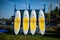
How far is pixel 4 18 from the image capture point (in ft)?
9.74

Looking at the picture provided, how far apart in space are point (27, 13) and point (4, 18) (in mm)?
410

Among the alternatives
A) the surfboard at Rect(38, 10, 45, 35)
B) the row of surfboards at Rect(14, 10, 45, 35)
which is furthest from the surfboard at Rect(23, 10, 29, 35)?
the surfboard at Rect(38, 10, 45, 35)

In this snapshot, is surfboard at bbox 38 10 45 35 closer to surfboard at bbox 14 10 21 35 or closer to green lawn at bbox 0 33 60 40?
green lawn at bbox 0 33 60 40

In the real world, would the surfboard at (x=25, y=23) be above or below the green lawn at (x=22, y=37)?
above

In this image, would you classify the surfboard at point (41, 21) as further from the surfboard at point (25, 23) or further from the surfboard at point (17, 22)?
the surfboard at point (17, 22)

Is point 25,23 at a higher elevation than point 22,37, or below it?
higher

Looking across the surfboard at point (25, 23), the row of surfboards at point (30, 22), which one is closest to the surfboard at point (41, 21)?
the row of surfboards at point (30, 22)

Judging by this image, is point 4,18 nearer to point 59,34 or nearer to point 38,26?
point 38,26

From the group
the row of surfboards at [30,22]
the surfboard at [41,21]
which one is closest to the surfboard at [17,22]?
the row of surfboards at [30,22]

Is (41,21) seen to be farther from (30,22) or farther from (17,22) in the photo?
(17,22)

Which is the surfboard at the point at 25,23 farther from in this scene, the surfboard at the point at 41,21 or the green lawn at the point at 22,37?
the surfboard at the point at 41,21

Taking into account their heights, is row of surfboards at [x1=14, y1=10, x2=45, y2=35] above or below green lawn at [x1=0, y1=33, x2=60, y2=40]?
above

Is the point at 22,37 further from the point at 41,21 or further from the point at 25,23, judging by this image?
the point at 41,21

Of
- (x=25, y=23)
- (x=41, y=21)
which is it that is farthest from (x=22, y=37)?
(x=41, y=21)
